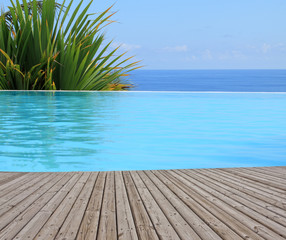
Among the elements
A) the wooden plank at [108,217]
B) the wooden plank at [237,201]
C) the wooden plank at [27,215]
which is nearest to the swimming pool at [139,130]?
the wooden plank at [237,201]

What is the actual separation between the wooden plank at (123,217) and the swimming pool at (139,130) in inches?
79.9

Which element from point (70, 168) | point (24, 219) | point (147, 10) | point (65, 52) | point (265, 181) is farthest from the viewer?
point (147, 10)

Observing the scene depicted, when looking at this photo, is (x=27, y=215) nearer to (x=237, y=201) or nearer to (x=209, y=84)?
(x=237, y=201)

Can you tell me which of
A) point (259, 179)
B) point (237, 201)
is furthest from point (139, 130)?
point (237, 201)

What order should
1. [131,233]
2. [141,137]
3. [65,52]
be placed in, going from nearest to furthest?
[131,233]
[141,137]
[65,52]

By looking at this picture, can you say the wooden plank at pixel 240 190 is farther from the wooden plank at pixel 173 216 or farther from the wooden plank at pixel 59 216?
the wooden plank at pixel 59 216

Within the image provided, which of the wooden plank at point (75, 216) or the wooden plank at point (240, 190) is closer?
the wooden plank at point (75, 216)

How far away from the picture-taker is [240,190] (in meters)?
3.31

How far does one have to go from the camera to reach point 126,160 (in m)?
5.50

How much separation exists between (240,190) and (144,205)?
0.88 metres

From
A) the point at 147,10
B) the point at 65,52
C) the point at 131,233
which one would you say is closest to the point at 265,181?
the point at 131,233

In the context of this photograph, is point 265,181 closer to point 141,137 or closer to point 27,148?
point 141,137

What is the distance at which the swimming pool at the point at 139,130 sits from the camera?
215 inches

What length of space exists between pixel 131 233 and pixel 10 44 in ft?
31.2
